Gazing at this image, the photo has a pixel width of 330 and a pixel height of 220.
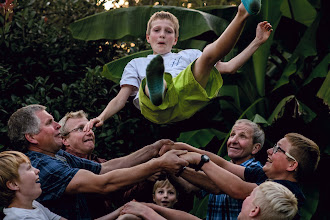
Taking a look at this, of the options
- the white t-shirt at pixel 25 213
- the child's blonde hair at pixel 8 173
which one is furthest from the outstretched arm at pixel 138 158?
the child's blonde hair at pixel 8 173

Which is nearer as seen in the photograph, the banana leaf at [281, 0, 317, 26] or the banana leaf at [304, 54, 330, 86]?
the banana leaf at [304, 54, 330, 86]

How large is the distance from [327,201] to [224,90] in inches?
84.9

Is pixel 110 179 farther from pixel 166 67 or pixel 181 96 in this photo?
pixel 166 67

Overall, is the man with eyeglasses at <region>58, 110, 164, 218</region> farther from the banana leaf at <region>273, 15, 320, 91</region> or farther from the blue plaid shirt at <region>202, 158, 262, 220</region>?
the banana leaf at <region>273, 15, 320, 91</region>

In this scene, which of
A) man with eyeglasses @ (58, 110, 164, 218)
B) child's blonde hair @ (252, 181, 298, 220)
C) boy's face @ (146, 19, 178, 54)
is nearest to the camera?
child's blonde hair @ (252, 181, 298, 220)

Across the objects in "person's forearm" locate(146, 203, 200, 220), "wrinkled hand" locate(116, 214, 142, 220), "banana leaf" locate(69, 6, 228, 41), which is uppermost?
"banana leaf" locate(69, 6, 228, 41)

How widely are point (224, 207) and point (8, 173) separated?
179 cm

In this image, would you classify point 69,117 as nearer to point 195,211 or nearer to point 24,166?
point 24,166

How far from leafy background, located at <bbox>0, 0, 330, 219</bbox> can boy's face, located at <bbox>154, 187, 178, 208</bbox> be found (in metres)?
1.28

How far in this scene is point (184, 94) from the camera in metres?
4.45

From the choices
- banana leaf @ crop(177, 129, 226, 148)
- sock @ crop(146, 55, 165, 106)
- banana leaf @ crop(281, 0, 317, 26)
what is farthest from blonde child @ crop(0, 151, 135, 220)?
banana leaf @ crop(281, 0, 317, 26)

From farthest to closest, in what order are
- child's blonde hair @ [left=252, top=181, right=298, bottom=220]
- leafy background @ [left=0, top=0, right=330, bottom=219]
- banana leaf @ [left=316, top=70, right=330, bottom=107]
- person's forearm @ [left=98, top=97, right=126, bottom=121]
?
1. leafy background @ [left=0, top=0, right=330, bottom=219]
2. banana leaf @ [left=316, top=70, right=330, bottom=107]
3. person's forearm @ [left=98, top=97, right=126, bottom=121]
4. child's blonde hair @ [left=252, top=181, right=298, bottom=220]

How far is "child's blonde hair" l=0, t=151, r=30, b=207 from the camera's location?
395 cm

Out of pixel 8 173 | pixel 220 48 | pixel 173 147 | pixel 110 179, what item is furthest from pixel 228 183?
pixel 8 173
